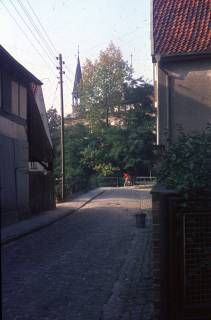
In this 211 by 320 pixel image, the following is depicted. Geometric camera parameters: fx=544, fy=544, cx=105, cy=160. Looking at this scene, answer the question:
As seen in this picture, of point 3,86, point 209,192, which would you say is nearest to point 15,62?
point 3,86

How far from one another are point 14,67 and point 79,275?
1293 cm

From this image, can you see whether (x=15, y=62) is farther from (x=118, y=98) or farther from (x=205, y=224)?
(x=118, y=98)

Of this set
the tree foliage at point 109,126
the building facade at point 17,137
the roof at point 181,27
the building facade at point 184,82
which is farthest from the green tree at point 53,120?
the building facade at point 184,82

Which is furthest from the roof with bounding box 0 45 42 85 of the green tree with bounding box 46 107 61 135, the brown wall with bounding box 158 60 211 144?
the green tree with bounding box 46 107 61 135

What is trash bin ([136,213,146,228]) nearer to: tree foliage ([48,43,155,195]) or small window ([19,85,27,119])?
small window ([19,85,27,119])

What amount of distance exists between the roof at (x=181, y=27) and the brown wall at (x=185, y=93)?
549 millimetres

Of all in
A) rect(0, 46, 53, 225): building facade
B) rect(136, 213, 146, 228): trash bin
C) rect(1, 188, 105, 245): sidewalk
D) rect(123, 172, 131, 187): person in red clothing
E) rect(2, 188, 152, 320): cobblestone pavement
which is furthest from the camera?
rect(123, 172, 131, 187): person in red clothing

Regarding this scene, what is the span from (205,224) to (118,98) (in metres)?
64.1

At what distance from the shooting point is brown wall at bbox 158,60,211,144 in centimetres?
1898

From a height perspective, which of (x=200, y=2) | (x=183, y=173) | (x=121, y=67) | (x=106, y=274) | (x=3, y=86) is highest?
(x=121, y=67)

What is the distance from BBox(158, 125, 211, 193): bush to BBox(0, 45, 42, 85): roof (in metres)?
13.5

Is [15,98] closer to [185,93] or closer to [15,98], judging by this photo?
[15,98]

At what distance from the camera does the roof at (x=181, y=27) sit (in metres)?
19.2

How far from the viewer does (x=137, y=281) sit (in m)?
9.11
